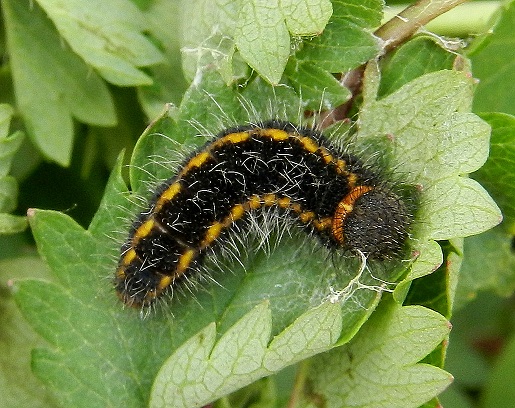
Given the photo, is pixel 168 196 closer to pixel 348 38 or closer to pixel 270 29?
pixel 270 29

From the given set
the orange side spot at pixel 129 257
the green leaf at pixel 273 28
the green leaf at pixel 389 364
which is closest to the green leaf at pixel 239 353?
the green leaf at pixel 389 364

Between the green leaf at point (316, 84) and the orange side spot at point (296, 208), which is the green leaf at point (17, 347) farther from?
the green leaf at point (316, 84)

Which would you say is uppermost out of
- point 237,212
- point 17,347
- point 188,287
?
point 237,212

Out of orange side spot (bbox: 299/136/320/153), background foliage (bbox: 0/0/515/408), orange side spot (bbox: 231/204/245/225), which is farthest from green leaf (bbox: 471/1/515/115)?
orange side spot (bbox: 231/204/245/225)

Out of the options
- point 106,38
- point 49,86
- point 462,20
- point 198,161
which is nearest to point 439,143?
point 198,161

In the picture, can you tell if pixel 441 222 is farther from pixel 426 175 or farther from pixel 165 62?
pixel 165 62

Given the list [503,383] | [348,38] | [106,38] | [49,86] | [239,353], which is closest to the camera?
[239,353]

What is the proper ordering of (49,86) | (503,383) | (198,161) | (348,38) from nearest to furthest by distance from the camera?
(348,38) < (198,161) < (49,86) < (503,383)
